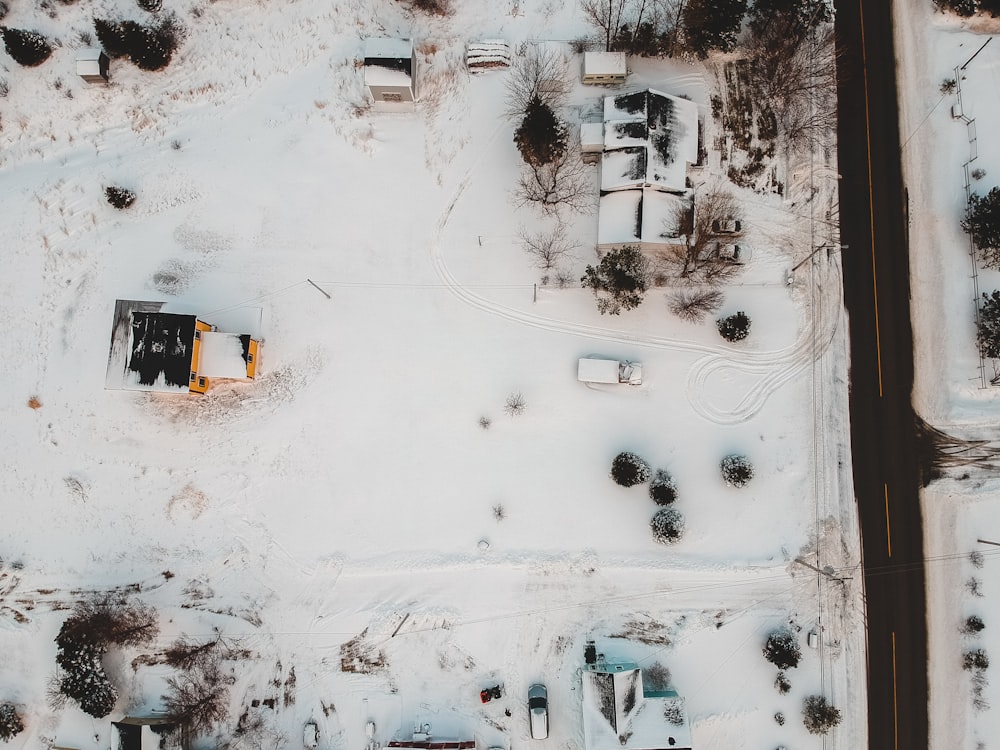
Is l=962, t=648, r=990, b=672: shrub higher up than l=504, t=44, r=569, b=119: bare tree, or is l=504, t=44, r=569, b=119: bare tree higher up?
l=504, t=44, r=569, b=119: bare tree

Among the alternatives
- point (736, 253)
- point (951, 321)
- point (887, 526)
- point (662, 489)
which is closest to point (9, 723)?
point (662, 489)

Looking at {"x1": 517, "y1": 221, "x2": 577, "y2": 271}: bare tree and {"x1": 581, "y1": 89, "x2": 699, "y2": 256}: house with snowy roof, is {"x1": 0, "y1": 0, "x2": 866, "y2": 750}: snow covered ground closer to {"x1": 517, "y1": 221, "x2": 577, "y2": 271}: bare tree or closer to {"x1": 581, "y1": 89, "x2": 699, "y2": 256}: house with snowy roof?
{"x1": 517, "y1": 221, "x2": 577, "y2": 271}: bare tree

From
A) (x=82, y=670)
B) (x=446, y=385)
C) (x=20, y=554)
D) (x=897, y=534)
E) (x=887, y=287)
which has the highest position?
(x=887, y=287)

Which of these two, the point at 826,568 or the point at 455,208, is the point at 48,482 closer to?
the point at 455,208

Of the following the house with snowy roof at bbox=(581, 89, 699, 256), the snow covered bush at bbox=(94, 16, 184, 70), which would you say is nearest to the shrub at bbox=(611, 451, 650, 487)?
the house with snowy roof at bbox=(581, 89, 699, 256)

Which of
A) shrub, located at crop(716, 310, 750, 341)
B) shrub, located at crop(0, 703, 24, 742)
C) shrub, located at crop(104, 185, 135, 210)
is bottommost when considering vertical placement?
shrub, located at crop(0, 703, 24, 742)

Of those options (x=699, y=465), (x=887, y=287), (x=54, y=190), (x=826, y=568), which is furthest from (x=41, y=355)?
(x=887, y=287)
